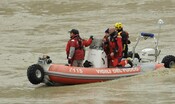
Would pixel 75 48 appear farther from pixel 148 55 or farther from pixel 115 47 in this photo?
pixel 148 55

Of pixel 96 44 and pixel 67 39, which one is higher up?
pixel 96 44

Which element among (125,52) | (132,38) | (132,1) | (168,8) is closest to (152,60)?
(125,52)

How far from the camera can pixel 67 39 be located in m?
26.6

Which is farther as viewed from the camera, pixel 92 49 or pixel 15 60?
pixel 15 60

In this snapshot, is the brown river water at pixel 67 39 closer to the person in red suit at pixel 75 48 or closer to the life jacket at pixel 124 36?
the person in red suit at pixel 75 48

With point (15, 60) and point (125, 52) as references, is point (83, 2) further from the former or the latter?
point (125, 52)

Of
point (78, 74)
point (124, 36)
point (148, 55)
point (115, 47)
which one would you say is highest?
point (124, 36)

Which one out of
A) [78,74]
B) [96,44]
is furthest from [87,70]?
[96,44]

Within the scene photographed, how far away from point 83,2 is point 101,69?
21.9 m

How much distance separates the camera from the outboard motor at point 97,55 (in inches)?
625

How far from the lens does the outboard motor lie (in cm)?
1588

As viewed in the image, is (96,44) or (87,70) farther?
(96,44)

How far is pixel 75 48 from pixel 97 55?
61 centimetres

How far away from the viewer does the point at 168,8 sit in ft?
112
